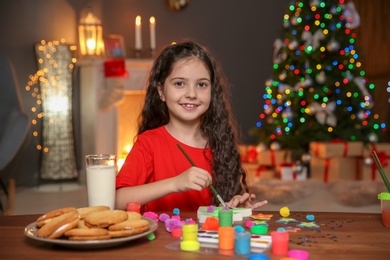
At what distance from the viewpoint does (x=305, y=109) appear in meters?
5.48

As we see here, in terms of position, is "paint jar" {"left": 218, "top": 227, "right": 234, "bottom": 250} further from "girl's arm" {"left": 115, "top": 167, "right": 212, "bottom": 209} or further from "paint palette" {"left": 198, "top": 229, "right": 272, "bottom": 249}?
"girl's arm" {"left": 115, "top": 167, "right": 212, "bottom": 209}

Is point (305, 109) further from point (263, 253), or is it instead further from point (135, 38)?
point (263, 253)

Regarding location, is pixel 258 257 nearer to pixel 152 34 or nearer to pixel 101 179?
pixel 101 179

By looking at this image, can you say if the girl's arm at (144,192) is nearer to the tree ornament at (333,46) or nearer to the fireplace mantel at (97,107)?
the fireplace mantel at (97,107)

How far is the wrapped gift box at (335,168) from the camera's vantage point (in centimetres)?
530

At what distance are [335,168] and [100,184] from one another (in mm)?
4045

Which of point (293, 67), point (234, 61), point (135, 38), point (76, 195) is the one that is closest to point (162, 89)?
point (76, 195)

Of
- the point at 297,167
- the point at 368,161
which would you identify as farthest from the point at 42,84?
the point at 368,161

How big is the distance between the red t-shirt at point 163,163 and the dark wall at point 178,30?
374cm

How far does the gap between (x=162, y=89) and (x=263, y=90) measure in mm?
4647

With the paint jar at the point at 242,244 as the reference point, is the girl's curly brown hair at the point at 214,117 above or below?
above

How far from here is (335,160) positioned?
5285mm

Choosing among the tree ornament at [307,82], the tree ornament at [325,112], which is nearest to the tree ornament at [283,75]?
the tree ornament at [307,82]

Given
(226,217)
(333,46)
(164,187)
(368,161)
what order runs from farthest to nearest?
(333,46) < (368,161) < (164,187) < (226,217)
